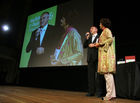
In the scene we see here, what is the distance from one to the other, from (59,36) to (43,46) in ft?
1.96

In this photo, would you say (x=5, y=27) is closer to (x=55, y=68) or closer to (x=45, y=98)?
(x=55, y=68)

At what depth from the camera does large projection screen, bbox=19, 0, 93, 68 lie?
10.2ft

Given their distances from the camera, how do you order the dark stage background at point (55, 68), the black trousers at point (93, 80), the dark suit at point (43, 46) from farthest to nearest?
the dark suit at point (43, 46)
the dark stage background at point (55, 68)
the black trousers at point (93, 80)

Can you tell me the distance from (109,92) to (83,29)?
1890mm

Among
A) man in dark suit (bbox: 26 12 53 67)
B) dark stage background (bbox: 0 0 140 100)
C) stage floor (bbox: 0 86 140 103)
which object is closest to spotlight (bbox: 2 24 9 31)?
dark stage background (bbox: 0 0 140 100)

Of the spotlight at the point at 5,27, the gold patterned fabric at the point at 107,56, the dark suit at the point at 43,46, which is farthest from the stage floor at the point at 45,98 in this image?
the spotlight at the point at 5,27

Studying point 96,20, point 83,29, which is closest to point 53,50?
point 83,29

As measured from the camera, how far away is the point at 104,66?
5.17 feet

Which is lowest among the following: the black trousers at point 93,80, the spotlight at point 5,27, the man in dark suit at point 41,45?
the black trousers at point 93,80

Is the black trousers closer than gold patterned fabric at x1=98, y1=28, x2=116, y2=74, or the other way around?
gold patterned fabric at x1=98, y1=28, x2=116, y2=74

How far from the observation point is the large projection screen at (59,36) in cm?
311

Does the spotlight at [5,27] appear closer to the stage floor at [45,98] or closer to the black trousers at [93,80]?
the stage floor at [45,98]

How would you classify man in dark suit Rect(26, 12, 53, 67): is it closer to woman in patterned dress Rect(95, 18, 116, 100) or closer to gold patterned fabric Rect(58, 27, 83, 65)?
gold patterned fabric Rect(58, 27, 83, 65)

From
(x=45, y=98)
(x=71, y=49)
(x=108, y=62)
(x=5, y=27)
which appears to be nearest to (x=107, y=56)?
(x=108, y=62)
